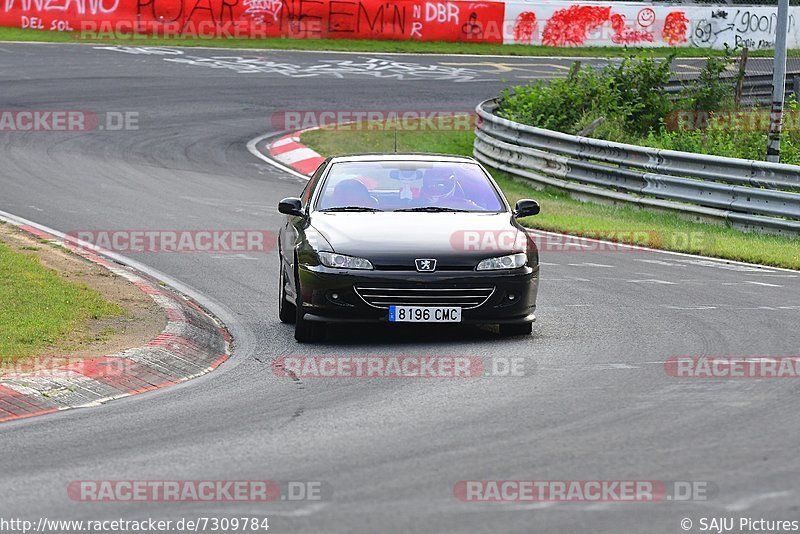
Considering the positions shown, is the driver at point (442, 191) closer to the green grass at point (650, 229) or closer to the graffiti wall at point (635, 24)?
the green grass at point (650, 229)

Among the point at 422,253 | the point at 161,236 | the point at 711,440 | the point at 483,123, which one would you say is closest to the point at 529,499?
the point at 711,440

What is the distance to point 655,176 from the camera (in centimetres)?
2064

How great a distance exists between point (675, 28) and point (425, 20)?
896 centimetres

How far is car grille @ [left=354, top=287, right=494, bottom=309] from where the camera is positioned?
35.6ft

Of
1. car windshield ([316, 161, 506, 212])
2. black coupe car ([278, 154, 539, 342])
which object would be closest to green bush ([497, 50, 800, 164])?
car windshield ([316, 161, 506, 212])

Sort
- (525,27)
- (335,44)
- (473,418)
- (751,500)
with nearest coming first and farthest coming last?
1. (751,500)
2. (473,418)
3. (335,44)
4. (525,27)

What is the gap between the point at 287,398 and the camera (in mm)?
8984

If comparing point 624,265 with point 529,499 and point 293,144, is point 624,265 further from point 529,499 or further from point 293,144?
point 293,144

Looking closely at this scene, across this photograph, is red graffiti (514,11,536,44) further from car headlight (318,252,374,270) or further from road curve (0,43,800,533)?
car headlight (318,252,374,270)

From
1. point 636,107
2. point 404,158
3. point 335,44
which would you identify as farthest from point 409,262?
point 335,44

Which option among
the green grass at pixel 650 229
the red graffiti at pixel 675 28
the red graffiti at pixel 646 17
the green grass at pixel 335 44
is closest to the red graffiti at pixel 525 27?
the green grass at pixel 335 44

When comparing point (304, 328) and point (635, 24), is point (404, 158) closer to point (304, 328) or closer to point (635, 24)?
point (304, 328)

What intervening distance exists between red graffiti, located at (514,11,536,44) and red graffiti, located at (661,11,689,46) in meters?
4.64

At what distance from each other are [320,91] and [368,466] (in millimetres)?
26583
